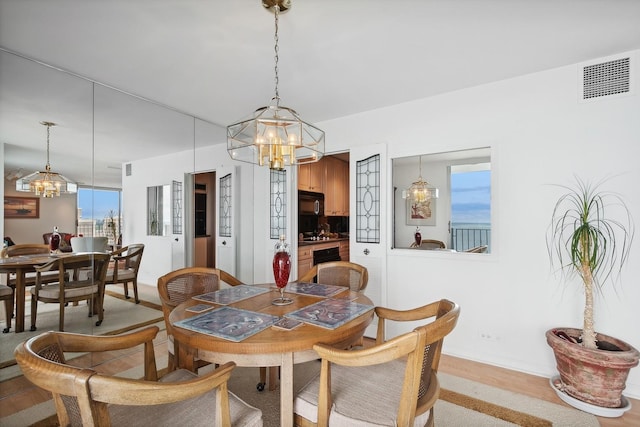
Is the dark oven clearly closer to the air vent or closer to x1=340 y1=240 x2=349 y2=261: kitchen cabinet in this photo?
x1=340 y1=240 x2=349 y2=261: kitchen cabinet

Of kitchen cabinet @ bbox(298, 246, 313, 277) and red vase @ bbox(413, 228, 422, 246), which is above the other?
red vase @ bbox(413, 228, 422, 246)

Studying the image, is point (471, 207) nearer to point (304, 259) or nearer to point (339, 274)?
point (339, 274)

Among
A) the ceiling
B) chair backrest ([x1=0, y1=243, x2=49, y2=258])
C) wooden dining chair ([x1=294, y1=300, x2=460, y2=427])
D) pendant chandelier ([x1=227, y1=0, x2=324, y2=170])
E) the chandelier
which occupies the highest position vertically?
the ceiling

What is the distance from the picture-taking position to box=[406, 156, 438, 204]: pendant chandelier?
3.69 meters

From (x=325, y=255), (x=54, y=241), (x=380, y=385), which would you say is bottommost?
→ (x=380, y=385)

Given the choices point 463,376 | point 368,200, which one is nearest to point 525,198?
point 368,200

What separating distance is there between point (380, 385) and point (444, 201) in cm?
270

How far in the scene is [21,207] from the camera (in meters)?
2.33

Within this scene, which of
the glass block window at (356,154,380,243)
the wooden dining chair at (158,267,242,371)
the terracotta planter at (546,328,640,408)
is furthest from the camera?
the glass block window at (356,154,380,243)

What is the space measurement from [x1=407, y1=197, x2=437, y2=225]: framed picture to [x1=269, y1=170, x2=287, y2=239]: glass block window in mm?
1631

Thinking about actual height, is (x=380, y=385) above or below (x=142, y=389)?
below

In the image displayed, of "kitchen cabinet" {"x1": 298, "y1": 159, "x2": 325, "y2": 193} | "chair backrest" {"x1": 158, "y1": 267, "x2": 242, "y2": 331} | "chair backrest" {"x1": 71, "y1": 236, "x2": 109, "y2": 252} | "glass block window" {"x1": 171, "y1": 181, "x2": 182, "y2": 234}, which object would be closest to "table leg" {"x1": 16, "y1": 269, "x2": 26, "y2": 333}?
"chair backrest" {"x1": 71, "y1": 236, "x2": 109, "y2": 252}

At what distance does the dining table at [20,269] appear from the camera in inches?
91.6

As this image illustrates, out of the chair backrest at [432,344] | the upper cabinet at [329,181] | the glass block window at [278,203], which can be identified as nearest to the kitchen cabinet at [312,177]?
the upper cabinet at [329,181]
